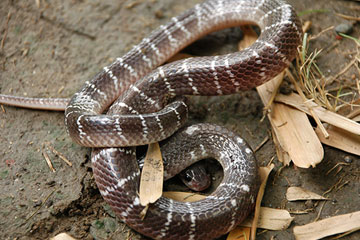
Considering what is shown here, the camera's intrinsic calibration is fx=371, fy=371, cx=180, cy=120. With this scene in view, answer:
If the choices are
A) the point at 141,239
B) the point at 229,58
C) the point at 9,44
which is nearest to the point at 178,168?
the point at 141,239

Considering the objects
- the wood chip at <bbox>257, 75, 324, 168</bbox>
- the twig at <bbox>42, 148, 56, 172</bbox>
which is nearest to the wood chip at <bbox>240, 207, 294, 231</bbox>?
the wood chip at <bbox>257, 75, 324, 168</bbox>

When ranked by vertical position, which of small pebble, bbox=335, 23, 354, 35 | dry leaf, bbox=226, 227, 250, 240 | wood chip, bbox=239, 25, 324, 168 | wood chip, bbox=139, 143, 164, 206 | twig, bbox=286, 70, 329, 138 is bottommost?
dry leaf, bbox=226, 227, 250, 240

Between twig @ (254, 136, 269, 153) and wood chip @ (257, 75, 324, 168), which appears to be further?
twig @ (254, 136, 269, 153)

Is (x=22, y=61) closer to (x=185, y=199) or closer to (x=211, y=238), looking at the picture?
(x=185, y=199)

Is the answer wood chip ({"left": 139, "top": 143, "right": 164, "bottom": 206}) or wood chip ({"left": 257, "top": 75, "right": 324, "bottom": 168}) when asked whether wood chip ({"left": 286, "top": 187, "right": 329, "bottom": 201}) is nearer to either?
wood chip ({"left": 257, "top": 75, "right": 324, "bottom": 168})

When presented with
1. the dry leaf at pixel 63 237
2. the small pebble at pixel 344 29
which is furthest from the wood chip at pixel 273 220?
the small pebble at pixel 344 29

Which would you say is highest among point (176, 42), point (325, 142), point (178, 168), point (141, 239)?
point (176, 42)
